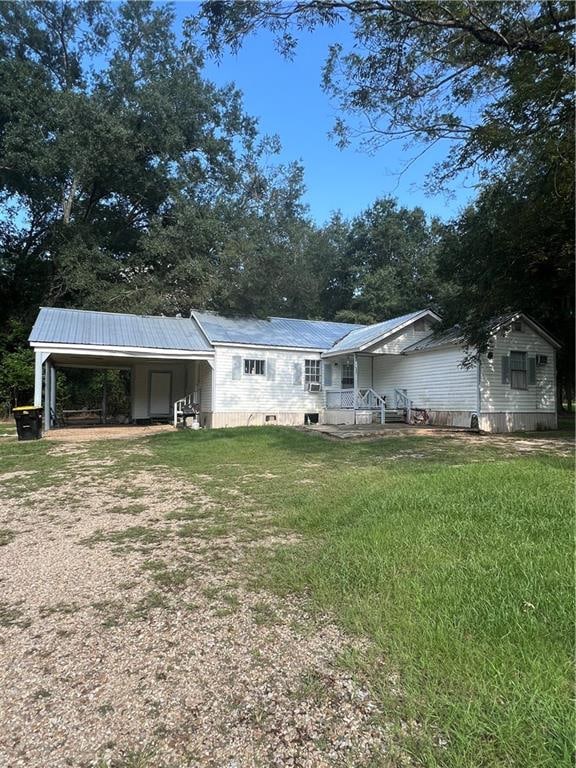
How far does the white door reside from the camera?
65.6ft

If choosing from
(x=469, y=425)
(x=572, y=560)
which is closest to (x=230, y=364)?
(x=469, y=425)

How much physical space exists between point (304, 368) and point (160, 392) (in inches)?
260

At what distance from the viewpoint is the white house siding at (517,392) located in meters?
14.9

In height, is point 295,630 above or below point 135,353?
below

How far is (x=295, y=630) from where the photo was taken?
2736mm

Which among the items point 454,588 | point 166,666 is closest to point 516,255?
point 454,588

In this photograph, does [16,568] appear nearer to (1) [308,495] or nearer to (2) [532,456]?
(1) [308,495]

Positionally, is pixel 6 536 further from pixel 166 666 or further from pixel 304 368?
pixel 304 368

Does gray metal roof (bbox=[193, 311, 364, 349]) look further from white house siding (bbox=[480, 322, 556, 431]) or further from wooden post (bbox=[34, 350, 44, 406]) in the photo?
white house siding (bbox=[480, 322, 556, 431])

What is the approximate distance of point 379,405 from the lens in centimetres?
1778

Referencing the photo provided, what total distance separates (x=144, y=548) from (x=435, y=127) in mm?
8092

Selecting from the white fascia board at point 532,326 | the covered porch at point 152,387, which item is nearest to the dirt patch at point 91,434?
the covered porch at point 152,387

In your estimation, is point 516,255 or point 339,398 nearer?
point 516,255

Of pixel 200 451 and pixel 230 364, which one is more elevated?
pixel 230 364
